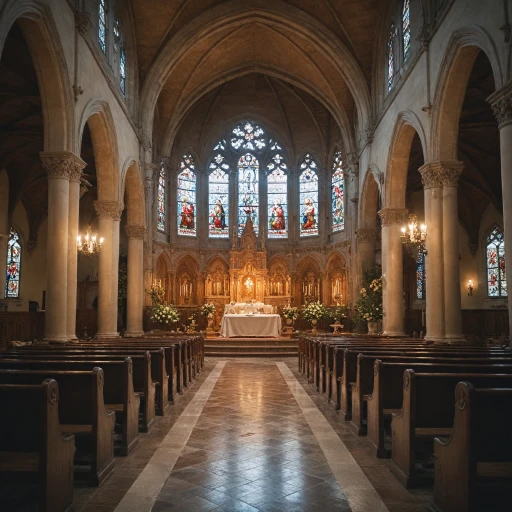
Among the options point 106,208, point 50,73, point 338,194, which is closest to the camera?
point 50,73

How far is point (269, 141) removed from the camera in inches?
1412

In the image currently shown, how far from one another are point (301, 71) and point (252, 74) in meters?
4.92

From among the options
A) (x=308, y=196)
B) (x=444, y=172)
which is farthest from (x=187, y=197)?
(x=444, y=172)

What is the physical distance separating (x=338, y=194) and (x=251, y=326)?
12.4 m

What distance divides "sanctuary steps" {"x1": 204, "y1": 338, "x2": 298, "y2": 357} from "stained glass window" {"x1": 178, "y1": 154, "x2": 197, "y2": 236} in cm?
1210

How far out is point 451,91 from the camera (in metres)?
15.2

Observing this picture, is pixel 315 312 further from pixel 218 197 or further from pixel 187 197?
pixel 187 197

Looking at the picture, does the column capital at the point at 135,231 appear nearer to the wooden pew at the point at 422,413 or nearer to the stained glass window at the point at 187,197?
the stained glass window at the point at 187,197

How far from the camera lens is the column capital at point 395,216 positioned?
840 inches

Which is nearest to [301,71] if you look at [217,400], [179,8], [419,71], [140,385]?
[179,8]

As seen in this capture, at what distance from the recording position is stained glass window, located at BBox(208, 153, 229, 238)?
35.1 meters

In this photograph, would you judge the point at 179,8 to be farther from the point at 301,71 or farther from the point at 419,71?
the point at 419,71

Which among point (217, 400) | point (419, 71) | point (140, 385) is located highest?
point (419, 71)

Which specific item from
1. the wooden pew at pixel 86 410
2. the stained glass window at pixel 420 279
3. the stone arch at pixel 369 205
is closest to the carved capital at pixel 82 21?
the wooden pew at pixel 86 410
